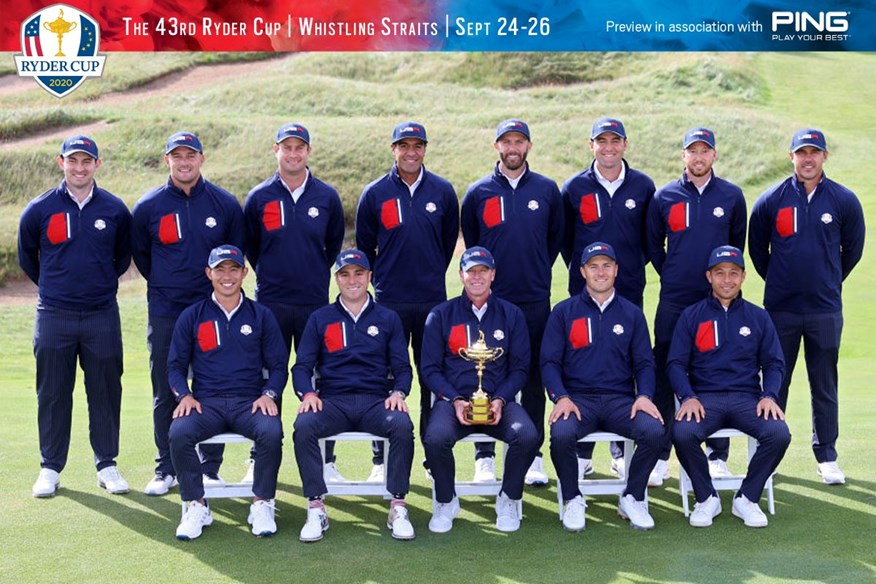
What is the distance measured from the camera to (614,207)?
22.6 ft

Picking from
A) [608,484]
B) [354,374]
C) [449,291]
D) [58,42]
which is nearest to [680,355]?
[608,484]

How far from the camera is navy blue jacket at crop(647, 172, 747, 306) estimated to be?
264 inches

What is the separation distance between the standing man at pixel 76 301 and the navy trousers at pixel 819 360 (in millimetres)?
4093

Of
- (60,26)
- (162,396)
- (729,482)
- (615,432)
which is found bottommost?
(729,482)

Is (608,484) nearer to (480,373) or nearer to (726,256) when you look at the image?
(480,373)

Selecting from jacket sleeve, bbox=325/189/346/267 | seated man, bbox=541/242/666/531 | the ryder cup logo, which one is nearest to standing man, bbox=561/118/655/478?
Result: seated man, bbox=541/242/666/531

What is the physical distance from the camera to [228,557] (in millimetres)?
5617

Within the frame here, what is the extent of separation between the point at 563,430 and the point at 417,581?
1295 millimetres

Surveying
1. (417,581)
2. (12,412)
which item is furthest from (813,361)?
(12,412)

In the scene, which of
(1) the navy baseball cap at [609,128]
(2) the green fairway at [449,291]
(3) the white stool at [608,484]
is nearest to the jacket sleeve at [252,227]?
(2) the green fairway at [449,291]

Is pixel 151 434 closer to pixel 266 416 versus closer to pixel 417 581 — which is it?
pixel 266 416

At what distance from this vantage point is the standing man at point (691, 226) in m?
6.72

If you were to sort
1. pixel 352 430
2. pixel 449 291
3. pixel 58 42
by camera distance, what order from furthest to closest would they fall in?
pixel 58 42, pixel 449 291, pixel 352 430

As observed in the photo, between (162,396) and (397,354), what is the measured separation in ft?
4.85
